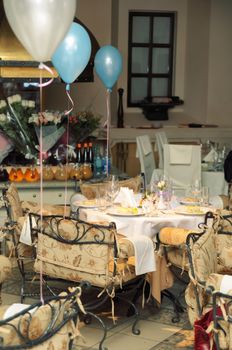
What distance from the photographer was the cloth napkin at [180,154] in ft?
27.0

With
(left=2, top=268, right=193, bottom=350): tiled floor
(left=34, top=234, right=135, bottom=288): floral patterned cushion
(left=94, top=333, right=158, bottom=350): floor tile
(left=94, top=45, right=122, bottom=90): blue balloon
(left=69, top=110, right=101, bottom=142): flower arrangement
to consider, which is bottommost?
(left=94, top=333, right=158, bottom=350): floor tile

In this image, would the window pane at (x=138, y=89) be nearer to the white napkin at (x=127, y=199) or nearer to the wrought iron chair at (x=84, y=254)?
the white napkin at (x=127, y=199)

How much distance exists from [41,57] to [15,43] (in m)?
4.78

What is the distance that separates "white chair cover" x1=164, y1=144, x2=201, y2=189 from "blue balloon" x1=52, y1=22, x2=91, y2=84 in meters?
2.96

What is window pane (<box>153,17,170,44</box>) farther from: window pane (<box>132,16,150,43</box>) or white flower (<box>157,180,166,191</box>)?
white flower (<box>157,180,166,191</box>)

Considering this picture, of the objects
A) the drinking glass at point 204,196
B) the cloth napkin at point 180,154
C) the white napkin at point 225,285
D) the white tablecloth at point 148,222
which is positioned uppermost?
the cloth napkin at point 180,154

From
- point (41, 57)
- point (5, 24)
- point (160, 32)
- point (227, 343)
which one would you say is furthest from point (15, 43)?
point (227, 343)

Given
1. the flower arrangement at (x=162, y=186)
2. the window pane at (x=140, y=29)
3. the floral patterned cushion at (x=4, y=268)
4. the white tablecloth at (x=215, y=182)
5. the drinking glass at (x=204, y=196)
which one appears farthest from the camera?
the window pane at (x=140, y=29)

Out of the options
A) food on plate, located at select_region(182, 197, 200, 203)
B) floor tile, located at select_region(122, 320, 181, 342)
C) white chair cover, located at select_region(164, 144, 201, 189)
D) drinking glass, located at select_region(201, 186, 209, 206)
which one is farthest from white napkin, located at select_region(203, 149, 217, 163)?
floor tile, located at select_region(122, 320, 181, 342)

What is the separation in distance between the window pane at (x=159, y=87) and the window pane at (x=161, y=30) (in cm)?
64

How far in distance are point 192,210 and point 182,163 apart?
9.19 feet

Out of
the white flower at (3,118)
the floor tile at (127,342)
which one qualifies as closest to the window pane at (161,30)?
the white flower at (3,118)

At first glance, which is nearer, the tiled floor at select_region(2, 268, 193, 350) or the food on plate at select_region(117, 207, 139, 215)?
the tiled floor at select_region(2, 268, 193, 350)

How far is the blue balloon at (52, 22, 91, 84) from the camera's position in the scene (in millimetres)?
5328
